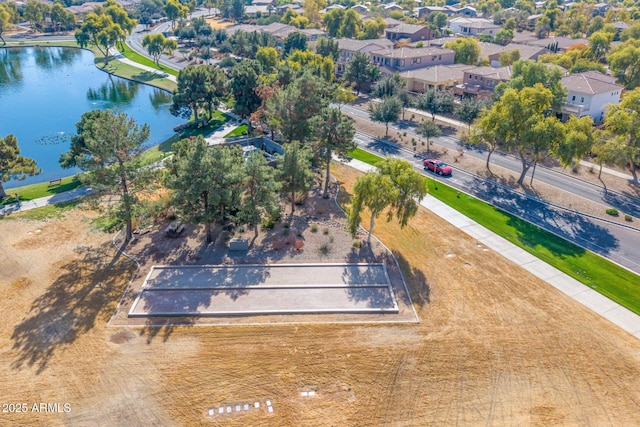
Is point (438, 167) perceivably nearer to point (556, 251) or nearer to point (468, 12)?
point (556, 251)

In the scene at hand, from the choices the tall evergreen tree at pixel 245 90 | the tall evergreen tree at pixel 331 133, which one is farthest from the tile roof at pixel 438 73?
the tall evergreen tree at pixel 331 133

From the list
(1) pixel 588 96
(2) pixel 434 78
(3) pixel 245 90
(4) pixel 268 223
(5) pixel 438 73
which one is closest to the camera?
(4) pixel 268 223

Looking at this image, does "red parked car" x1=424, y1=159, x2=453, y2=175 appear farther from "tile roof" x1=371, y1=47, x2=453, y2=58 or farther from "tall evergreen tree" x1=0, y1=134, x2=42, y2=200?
"tile roof" x1=371, y1=47, x2=453, y2=58

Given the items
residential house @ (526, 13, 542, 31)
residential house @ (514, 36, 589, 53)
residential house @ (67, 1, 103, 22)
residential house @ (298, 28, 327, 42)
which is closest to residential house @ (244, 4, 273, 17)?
residential house @ (67, 1, 103, 22)

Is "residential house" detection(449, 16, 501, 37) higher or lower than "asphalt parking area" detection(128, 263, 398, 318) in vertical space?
higher

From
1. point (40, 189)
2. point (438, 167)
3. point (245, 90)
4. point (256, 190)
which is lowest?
point (40, 189)

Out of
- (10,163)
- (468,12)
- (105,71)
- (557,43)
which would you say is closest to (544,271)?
(10,163)
